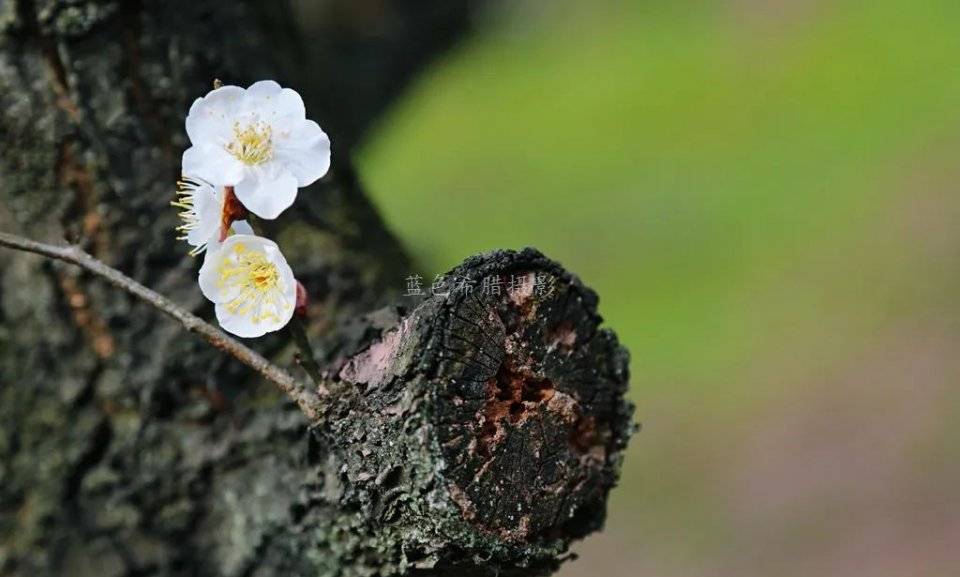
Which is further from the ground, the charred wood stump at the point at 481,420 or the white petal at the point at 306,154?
the white petal at the point at 306,154

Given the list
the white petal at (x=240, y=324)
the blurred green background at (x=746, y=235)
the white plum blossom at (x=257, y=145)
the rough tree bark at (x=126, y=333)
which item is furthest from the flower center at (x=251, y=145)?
the blurred green background at (x=746, y=235)

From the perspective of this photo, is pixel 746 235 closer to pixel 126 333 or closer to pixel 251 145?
pixel 126 333

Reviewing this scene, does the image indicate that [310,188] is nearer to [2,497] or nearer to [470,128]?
[2,497]

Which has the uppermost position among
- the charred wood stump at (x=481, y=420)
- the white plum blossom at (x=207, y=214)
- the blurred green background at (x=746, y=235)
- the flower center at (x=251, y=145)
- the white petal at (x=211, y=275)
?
the blurred green background at (x=746, y=235)

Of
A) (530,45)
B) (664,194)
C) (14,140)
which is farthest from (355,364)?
(530,45)

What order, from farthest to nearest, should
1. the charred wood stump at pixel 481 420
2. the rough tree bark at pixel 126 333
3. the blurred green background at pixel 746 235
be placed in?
the blurred green background at pixel 746 235 → the rough tree bark at pixel 126 333 → the charred wood stump at pixel 481 420

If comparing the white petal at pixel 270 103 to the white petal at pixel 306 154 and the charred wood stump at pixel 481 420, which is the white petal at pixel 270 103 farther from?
the charred wood stump at pixel 481 420

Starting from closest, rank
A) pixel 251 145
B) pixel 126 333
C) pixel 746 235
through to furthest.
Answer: pixel 251 145 < pixel 126 333 < pixel 746 235

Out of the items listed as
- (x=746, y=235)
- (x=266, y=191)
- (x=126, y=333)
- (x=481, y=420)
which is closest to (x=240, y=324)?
(x=266, y=191)
